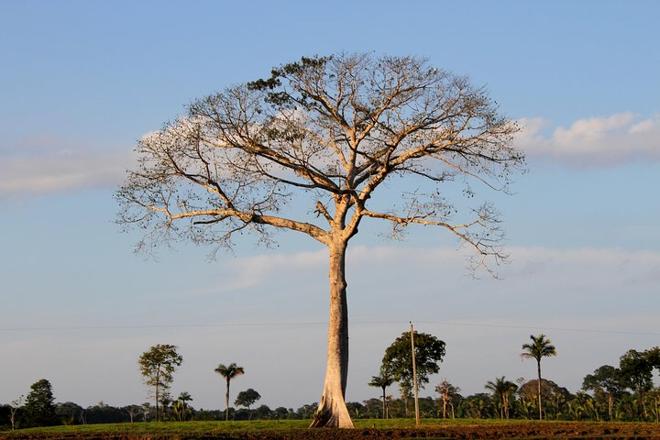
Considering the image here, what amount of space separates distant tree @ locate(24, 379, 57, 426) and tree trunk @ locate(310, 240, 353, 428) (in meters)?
43.4

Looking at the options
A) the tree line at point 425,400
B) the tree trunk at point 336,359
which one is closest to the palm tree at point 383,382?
the tree line at point 425,400

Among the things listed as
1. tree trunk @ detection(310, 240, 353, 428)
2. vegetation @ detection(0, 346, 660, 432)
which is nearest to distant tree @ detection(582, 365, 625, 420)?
vegetation @ detection(0, 346, 660, 432)

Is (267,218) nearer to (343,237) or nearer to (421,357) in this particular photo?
(343,237)

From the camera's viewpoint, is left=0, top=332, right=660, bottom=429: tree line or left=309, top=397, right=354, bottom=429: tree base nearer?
left=309, top=397, right=354, bottom=429: tree base

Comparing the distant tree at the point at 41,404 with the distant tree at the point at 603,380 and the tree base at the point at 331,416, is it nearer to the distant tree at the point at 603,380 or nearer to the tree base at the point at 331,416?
the tree base at the point at 331,416

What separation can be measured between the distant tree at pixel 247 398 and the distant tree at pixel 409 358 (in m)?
60.4

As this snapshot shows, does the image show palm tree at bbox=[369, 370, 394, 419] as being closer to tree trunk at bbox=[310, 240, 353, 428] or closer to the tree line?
the tree line

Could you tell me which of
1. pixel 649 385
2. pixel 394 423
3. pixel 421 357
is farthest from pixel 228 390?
pixel 649 385

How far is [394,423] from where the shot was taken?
44.7m

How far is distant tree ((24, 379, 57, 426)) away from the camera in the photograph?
73688 mm

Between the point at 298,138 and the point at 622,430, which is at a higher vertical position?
the point at 298,138

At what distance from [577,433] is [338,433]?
737cm

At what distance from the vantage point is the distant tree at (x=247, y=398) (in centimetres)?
13776

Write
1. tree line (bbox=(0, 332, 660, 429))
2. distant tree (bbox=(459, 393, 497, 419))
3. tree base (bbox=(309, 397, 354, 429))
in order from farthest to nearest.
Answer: distant tree (bbox=(459, 393, 497, 419)) < tree line (bbox=(0, 332, 660, 429)) < tree base (bbox=(309, 397, 354, 429))
